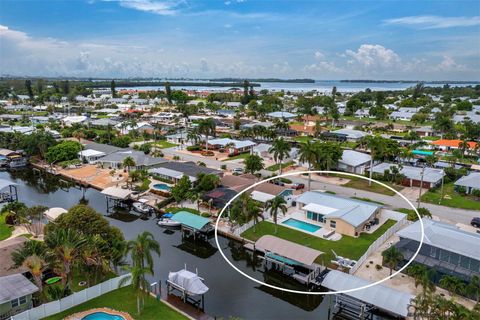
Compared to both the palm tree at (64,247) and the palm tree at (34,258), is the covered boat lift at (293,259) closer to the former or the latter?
the palm tree at (64,247)

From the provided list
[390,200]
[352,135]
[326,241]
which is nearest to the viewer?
[326,241]

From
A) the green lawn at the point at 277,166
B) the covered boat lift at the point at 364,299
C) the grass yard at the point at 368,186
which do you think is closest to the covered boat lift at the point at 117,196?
the green lawn at the point at 277,166

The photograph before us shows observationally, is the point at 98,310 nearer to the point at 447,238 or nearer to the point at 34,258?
the point at 34,258

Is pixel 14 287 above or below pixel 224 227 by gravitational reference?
above

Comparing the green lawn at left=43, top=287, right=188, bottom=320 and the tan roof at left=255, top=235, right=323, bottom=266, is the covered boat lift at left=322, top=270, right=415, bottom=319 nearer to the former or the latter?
the tan roof at left=255, top=235, right=323, bottom=266

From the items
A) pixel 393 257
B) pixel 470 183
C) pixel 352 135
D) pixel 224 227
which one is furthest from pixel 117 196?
pixel 352 135

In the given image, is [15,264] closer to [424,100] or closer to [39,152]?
[39,152]

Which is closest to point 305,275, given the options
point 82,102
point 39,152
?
point 39,152
